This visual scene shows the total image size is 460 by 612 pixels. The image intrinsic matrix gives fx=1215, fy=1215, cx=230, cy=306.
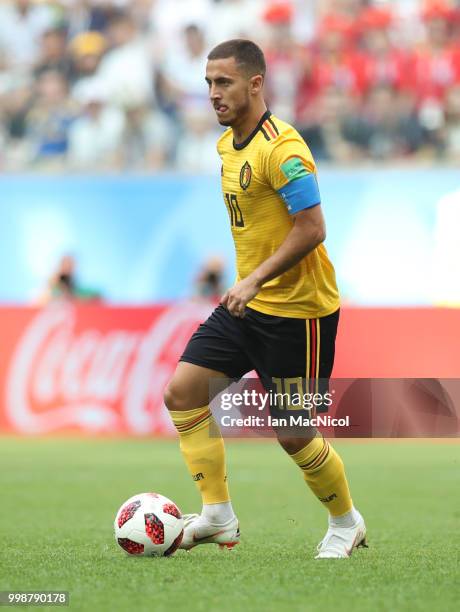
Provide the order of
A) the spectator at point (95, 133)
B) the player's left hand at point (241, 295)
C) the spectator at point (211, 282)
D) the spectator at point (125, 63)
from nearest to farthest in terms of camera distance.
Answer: the player's left hand at point (241, 295)
the spectator at point (211, 282)
the spectator at point (95, 133)
the spectator at point (125, 63)

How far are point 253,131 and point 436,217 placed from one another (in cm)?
934

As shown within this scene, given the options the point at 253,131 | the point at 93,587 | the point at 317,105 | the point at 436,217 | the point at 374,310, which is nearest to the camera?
the point at 93,587

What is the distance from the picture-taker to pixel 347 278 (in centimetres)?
1470

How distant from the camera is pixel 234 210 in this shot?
548cm

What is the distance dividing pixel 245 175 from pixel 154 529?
1.63 m

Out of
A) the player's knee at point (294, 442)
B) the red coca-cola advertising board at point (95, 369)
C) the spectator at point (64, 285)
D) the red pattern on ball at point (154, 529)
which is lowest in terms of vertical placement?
the red coca-cola advertising board at point (95, 369)

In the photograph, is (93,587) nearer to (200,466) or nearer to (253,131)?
(200,466)

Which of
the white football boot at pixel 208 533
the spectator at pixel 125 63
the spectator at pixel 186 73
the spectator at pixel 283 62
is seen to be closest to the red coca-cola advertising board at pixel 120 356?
the spectator at pixel 283 62

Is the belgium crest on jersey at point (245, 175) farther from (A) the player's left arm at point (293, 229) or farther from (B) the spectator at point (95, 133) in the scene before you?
(B) the spectator at point (95, 133)

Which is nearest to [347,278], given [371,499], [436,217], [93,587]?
[436,217]

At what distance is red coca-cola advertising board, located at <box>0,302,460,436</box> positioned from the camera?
41.2 feet

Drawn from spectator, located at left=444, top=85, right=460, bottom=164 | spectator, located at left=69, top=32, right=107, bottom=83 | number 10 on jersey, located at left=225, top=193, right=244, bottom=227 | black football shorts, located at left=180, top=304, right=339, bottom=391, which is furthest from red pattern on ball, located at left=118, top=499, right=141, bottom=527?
spectator, located at left=69, top=32, right=107, bottom=83

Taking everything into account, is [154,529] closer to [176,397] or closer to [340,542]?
[176,397]

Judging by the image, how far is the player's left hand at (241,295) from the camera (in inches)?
200
